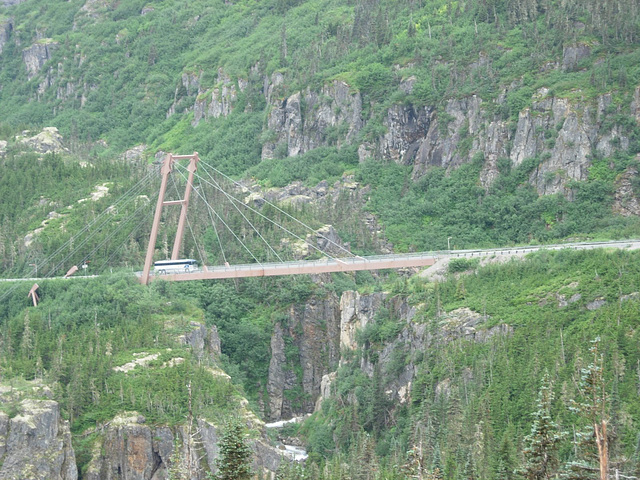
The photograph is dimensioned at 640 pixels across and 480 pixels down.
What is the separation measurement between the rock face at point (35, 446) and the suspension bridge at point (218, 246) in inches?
815

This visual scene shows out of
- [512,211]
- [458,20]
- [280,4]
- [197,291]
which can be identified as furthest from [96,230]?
[280,4]

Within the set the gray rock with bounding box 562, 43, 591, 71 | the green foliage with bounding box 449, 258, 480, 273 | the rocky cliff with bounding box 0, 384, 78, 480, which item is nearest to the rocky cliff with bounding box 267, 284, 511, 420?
the green foliage with bounding box 449, 258, 480, 273

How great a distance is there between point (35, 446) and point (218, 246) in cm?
4278

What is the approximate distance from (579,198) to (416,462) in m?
83.2

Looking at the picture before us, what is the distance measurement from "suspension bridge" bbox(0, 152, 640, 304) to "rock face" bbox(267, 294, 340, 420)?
5010 mm

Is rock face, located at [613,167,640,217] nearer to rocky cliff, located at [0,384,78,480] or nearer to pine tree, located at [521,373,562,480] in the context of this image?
rocky cliff, located at [0,384,78,480]

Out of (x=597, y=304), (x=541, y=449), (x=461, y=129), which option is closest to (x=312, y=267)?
(x=597, y=304)

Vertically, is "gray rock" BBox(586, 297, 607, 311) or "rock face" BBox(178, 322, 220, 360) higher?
"gray rock" BBox(586, 297, 607, 311)

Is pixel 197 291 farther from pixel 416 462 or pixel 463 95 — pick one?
pixel 416 462

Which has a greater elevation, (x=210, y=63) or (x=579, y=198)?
(x=210, y=63)

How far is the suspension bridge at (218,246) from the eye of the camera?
357 feet

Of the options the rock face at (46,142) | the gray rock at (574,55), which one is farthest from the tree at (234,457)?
the rock face at (46,142)

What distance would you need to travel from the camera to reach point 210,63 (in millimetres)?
185625

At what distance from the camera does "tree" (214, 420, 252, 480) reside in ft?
162
